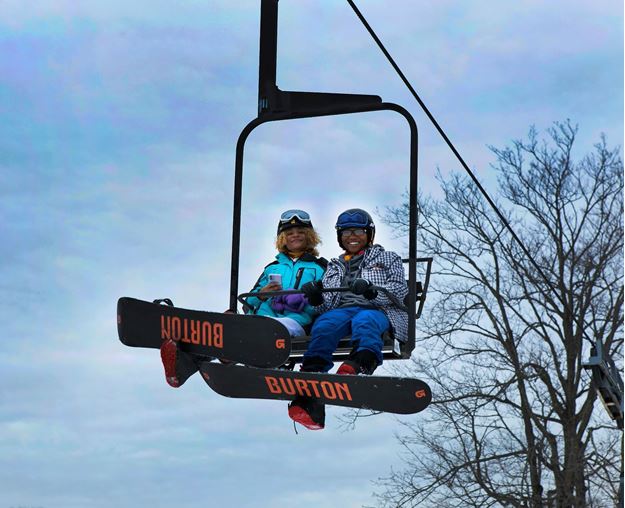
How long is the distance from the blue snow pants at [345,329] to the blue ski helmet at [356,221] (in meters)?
0.54

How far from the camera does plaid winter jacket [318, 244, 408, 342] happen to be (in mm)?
7176

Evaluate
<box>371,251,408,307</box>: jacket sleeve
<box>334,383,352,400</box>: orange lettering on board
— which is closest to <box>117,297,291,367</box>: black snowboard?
<box>334,383,352,400</box>: orange lettering on board

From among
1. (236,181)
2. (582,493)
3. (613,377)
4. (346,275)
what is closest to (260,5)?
(236,181)

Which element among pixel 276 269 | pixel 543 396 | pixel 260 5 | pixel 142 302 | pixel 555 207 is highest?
pixel 555 207

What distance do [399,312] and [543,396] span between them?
1124 cm

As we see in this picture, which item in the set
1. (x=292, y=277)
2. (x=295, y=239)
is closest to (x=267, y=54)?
(x=295, y=239)

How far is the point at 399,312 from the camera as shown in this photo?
722cm

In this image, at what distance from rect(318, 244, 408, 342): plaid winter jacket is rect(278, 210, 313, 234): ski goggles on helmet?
1.14 feet

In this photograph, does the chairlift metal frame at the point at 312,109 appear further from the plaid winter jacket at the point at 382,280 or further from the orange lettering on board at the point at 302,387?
the orange lettering on board at the point at 302,387

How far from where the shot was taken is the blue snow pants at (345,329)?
7000 mm

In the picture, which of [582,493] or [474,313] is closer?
[582,493]

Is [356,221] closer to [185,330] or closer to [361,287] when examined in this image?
[361,287]

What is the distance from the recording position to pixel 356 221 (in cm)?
745

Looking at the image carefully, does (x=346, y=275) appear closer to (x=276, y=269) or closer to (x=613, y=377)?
(x=276, y=269)
